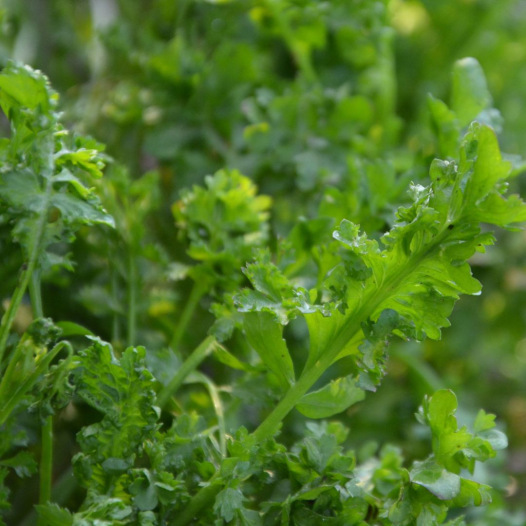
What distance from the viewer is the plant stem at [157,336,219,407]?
1.80 feet

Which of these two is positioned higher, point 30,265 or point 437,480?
point 30,265

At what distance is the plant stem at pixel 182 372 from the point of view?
55 centimetres

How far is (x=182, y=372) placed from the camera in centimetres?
55

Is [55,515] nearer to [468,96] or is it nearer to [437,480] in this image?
[437,480]

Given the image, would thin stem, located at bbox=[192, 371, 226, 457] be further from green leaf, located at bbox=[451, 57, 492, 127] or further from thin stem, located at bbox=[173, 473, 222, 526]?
green leaf, located at bbox=[451, 57, 492, 127]

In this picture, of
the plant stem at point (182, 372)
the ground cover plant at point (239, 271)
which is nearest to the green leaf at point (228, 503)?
the ground cover plant at point (239, 271)

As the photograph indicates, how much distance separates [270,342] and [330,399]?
0.06m

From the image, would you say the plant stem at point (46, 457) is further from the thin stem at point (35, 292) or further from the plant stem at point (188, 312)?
the plant stem at point (188, 312)

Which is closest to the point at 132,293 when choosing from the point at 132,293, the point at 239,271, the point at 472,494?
the point at 132,293

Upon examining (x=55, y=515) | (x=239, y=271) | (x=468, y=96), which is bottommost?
(x=55, y=515)

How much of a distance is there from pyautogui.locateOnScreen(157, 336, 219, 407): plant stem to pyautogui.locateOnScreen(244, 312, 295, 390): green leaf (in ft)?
0.24

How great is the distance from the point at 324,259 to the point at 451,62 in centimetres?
65

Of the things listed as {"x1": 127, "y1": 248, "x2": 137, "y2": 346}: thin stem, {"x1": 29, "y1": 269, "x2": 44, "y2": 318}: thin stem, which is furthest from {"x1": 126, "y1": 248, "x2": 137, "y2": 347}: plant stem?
{"x1": 29, "y1": 269, "x2": 44, "y2": 318}: thin stem

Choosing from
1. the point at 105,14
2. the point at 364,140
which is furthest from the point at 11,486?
the point at 105,14
